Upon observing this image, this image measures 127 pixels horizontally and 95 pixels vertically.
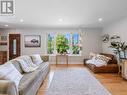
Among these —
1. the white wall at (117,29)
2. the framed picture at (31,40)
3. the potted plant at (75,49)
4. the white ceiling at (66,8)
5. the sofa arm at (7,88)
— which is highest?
the white ceiling at (66,8)

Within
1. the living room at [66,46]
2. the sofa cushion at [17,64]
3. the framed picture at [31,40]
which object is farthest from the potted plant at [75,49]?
the sofa cushion at [17,64]

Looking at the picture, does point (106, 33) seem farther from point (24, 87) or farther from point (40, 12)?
point (24, 87)

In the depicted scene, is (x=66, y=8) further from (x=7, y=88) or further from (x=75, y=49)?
(x=75, y=49)

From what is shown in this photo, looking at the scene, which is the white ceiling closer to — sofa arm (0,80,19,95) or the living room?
the living room

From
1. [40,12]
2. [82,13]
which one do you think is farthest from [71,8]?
[40,12]

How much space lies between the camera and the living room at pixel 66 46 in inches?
162

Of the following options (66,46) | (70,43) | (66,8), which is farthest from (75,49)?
(66,8)

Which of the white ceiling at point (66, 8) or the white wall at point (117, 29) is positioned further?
the white wall at point (117, 29)

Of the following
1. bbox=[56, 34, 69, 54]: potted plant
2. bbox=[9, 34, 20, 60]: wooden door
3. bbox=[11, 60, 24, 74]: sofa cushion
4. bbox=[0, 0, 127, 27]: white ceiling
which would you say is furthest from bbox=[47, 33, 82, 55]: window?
bbox=[11, 60, 24, 74]: sofa cushion

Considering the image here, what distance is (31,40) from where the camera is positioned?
9.47 meters

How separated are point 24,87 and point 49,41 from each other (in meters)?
6.93

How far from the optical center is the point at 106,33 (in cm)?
856

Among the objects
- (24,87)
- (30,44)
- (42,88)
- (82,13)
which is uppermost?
(82,13)

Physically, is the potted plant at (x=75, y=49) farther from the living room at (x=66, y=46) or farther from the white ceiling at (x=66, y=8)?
the white ceiling at (x=66, y=8)
